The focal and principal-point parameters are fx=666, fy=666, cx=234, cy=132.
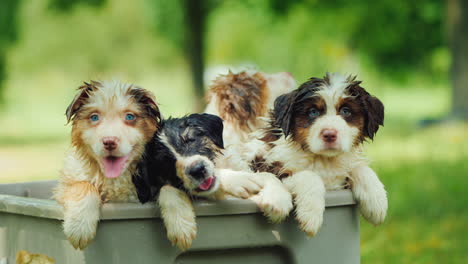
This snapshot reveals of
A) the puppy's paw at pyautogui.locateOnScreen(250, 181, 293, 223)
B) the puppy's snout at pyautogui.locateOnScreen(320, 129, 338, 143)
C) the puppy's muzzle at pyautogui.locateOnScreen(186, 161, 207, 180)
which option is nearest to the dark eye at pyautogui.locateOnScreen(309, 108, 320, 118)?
the puppy's snout at pyautogui.locateOnScreen(320, 129, 338, 143)

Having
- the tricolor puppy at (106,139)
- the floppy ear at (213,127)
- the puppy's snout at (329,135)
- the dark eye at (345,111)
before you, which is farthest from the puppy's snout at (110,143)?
the dark eye at (345,111)

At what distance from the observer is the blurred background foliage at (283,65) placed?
19.4ft

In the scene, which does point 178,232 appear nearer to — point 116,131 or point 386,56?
point 116,131

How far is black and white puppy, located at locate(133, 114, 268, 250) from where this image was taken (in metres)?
2.06

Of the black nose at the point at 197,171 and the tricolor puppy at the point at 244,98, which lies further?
the tricolor puppy at the point at 244,98

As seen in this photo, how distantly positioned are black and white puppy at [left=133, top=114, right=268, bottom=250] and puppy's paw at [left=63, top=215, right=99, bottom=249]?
221 millimetres

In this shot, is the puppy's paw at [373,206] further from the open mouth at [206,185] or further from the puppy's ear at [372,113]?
the open mouth at [206,185]

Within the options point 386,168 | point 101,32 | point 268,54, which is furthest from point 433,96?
point 386,168

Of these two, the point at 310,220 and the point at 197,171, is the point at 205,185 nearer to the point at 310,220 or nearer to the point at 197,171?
the point at 197,171

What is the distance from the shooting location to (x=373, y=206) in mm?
2365

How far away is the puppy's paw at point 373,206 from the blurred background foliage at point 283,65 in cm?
65

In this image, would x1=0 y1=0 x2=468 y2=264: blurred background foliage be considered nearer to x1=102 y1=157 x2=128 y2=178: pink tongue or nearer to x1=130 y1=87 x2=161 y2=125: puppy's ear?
x1=130 y1=87 x2=161 y2=125: puppy's ear

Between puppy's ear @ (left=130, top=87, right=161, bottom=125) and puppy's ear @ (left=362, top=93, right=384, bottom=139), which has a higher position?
puppy's ear @ (left=130, top=87, right=161, bottom=125)

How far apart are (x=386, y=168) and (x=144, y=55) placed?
25141 millimetres
